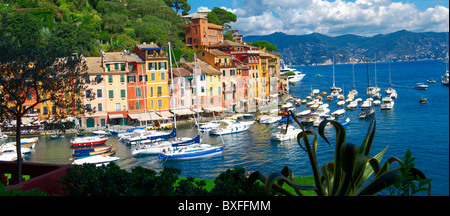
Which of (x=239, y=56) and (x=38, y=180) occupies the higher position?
(x=239, y=56)

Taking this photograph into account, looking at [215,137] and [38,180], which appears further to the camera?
[215,137]

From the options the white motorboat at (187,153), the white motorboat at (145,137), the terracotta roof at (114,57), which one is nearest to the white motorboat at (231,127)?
the white motorboat at (145,137)

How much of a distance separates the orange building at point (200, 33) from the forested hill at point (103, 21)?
7.61 ft

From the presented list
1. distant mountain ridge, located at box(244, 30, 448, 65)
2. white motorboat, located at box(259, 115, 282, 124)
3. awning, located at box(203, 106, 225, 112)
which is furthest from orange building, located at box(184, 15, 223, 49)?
distant mountain ridge, located at box(244, 30, 448, 65)

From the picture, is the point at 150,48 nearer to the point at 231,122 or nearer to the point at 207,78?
the point at 207,78

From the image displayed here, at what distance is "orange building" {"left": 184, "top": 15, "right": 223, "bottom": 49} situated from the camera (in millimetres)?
65625

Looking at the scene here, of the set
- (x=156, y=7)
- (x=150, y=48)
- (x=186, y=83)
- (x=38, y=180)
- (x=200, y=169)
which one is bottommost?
(x=200, y=169)

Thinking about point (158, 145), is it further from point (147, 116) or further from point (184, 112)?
point (184, 112)

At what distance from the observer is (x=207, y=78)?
49531mm

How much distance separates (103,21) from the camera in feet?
201

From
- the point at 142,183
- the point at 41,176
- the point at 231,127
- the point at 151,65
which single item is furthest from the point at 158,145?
the point at 142,183

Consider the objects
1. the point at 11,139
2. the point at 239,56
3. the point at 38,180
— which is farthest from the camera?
the point at 239,56

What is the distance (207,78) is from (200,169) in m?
22.7
